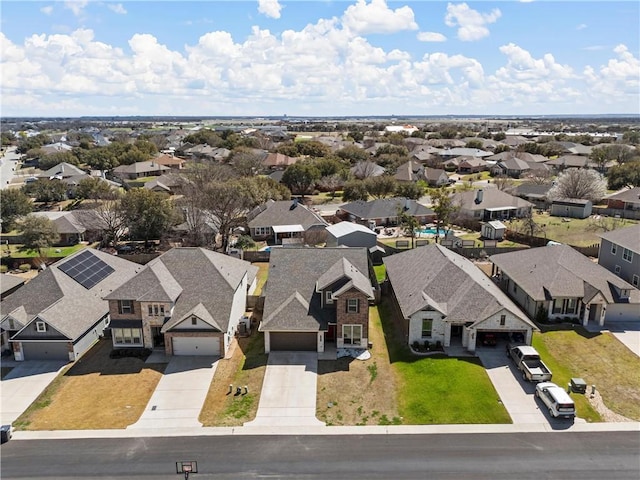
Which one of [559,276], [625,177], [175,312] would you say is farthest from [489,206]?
[175,312]

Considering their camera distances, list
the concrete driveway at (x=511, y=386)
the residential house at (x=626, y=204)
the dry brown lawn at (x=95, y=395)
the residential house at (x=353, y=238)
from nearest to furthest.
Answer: the concrete driveway at (x=511, y=386) → the dry brown lawn at (x=95, y=395) → the residential house at (x=353, y=238) → the residential house at (x=626, y=204)

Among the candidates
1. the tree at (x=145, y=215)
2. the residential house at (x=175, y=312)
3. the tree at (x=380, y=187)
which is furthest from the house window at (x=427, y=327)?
the tree at (x=380, y=187)

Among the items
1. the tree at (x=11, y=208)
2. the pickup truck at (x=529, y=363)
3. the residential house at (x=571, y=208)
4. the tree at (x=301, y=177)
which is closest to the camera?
the pickup truck at (x=529, y=363)

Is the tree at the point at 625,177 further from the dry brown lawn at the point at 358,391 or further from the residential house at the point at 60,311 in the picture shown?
the residential house at the point at 60,311

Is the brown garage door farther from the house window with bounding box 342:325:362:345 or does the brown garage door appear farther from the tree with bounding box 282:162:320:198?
the tree with bounding box 282:162:320:198

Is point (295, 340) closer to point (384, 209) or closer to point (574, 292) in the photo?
point (574, 292)

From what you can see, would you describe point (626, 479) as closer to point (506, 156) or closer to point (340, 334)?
point (340, 334)
